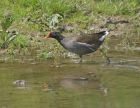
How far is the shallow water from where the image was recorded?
8898 mm

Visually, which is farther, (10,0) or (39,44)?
(10,0)

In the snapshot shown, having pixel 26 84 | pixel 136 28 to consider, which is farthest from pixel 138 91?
pixel 136 28

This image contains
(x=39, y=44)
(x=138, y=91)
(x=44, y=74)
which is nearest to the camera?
(x=138, y=91)

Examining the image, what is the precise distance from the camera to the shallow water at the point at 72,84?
29.2 feet

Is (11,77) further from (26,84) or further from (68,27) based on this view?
(68,27)

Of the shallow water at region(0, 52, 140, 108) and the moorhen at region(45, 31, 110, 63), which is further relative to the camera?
the moorhen at region(45, 31, 110, 63)

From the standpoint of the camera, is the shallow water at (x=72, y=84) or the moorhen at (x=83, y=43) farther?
the moorhen at (x=83, y=43)

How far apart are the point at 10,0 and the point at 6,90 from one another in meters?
6.89

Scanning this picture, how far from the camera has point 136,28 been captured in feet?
49.1

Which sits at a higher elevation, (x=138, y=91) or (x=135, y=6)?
(x=135, y=6)

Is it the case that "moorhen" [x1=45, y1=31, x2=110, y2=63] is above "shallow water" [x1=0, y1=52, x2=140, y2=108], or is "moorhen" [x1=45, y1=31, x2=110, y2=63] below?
above

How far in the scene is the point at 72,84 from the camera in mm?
10234

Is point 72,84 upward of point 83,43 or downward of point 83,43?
downward

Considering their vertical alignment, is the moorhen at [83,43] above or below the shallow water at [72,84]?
above
